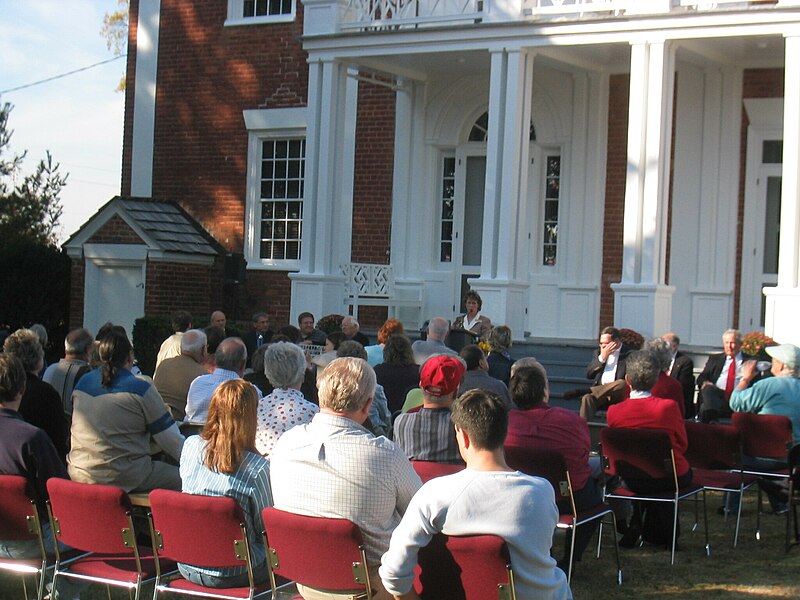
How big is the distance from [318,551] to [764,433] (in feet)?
14.5

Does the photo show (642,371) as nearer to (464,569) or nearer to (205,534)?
(205,534)

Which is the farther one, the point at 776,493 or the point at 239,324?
the point at 239,324

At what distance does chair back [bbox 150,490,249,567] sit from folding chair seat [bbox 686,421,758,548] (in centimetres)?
387

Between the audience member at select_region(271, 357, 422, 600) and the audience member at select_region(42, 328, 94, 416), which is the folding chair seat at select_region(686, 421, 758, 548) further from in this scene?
the audience member at select_region(42, 328, 94, 416)

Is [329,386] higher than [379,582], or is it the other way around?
[329,386]

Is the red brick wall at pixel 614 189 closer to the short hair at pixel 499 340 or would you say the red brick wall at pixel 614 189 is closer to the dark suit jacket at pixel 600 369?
the dark suit jacket at pixel 600 369

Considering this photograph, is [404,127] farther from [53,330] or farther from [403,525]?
[403,525]

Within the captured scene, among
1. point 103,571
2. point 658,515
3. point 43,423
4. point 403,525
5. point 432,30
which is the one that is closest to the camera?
point 403,525

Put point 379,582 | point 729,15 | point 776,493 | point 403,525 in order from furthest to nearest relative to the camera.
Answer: point 729,15
point 776,493
point 379,582
point 403,525

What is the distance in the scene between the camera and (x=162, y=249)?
16125mm

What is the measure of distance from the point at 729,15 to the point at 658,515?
646 centimetres

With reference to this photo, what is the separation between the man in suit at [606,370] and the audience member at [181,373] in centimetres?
277

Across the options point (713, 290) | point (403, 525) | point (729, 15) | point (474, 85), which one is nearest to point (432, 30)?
point (474, 85)

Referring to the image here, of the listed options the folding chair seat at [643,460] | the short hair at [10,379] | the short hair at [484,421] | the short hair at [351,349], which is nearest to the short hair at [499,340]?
the short hair at [351,349]
